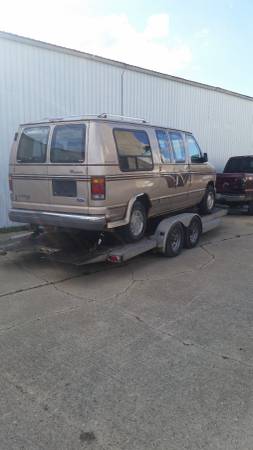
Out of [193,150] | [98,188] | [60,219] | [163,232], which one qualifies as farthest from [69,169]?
[193,150]

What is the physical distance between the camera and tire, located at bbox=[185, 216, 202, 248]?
8132 millimetres

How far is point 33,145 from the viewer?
6406 millimetres

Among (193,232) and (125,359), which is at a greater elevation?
(193,232)

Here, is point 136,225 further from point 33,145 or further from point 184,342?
point 184,342

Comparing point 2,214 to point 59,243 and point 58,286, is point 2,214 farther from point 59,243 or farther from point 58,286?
point 58,286

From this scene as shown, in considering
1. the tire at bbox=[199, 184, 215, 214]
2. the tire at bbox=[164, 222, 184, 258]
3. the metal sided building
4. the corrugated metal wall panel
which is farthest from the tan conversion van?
the corrugated metal wall panel

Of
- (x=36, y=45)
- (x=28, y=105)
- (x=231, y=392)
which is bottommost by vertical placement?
(x=231, y=392)

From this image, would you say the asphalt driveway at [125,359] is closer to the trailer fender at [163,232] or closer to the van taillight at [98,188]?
the trailer fender at [163,232]

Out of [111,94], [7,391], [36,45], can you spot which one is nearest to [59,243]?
[7,391]

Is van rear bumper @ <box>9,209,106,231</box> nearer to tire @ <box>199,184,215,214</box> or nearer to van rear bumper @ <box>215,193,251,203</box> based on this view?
tire @ <box>199,184,215,214</box>

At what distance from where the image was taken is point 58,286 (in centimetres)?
585

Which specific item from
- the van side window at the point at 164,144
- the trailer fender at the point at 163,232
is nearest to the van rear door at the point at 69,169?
the trailer fender at the point at 163,232

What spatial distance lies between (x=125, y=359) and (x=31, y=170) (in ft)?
12.2

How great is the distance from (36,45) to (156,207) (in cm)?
545
